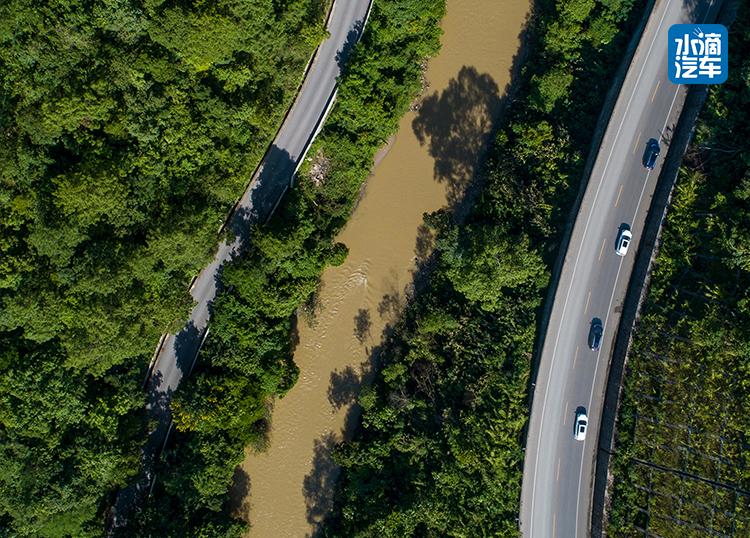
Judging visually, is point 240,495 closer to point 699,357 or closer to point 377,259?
point 377,259

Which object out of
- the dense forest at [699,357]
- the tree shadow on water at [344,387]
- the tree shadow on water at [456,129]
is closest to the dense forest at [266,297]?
the tree shadow on water at [456,129]

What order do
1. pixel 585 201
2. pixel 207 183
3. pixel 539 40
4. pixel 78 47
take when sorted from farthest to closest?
1. pixel 539 40
2. pixel 585 201
3. pixel 207 183
4. pixel 78 47

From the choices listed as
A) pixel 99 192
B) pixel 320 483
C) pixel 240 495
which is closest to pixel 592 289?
pixel 320 483

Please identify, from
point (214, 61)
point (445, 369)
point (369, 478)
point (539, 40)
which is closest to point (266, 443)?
point (369, 478)

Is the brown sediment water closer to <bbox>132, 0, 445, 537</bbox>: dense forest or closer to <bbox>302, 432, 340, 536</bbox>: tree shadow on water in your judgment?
<bbox>302, 432, 340, 536</bbox>: tree shadow on water

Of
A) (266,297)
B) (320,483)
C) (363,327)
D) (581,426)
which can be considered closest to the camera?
(266,297)

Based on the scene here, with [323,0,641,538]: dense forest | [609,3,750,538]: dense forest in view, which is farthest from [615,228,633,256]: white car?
[323,0,641,538]: dense forest

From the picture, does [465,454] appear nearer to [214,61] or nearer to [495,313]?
[495,313]
